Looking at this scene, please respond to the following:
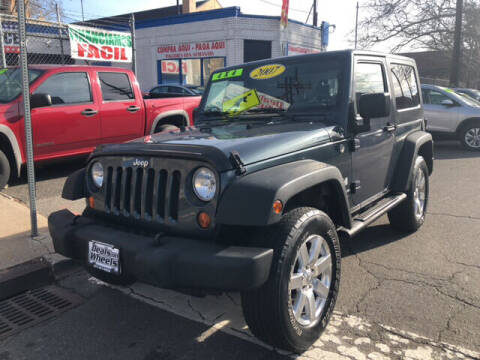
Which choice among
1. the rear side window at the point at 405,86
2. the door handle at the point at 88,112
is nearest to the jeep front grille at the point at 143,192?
the rear side window at the point at 405,86

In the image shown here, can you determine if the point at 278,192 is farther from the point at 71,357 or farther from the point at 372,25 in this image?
the point at 372,25

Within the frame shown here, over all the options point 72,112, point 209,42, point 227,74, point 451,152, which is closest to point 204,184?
point 227,74

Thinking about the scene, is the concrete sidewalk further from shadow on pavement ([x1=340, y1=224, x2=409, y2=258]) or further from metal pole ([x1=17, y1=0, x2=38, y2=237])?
shadow on pavement ([x1=340, y1=224, x2=409, y2=258])

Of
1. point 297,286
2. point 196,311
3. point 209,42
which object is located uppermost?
point 209,42

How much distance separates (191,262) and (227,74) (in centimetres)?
246

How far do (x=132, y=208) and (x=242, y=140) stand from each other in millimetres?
821

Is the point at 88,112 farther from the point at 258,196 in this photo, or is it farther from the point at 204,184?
the point at 258,196

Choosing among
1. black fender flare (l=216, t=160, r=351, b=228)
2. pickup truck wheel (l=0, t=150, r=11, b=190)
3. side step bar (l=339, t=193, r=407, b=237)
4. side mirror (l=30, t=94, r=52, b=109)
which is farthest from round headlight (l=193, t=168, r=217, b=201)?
pickup truck wheel (l=0, t=150, r=11, b=190)

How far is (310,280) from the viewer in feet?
8.72

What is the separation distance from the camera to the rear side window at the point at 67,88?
6582 millimetres

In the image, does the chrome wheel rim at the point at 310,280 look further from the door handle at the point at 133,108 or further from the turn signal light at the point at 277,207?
the door handle at the point at 133,108

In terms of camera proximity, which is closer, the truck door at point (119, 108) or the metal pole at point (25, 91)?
the metal pole at point (25, 91)

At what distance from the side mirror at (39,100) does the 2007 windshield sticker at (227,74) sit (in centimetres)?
303

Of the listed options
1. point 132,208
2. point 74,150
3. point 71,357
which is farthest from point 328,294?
point 74,150
